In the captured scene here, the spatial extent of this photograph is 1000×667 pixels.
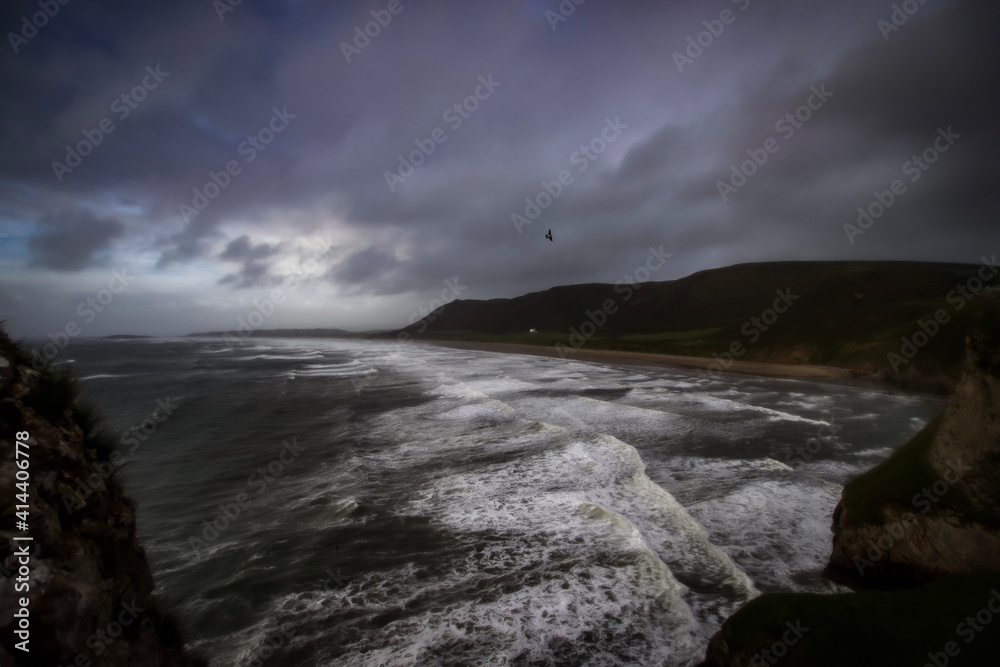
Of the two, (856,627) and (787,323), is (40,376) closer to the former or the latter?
(856,627)

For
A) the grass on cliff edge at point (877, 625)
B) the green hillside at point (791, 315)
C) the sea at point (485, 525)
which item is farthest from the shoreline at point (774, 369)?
the grass on cliff edge at point (877, 625)

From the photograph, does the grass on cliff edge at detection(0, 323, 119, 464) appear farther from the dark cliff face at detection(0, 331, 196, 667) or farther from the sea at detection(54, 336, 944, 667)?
the sea at detection(54, 336, 944, 667)

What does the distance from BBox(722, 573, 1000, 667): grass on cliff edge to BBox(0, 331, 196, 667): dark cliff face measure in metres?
5.53

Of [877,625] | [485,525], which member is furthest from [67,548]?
[485,525]

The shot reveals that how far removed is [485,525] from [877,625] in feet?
21.4

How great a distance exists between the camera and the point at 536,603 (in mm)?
6562

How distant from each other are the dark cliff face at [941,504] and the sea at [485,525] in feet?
2.69

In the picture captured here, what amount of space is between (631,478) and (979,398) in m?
6.94

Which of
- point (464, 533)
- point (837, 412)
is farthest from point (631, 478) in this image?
point (837, 412)

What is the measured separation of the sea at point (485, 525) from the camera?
5.99m

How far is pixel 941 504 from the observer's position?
19.6 ft

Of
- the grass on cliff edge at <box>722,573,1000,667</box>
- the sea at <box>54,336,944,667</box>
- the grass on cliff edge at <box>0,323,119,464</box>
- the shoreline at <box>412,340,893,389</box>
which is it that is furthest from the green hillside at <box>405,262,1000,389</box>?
the grass on cliff edge at <box>0,323,119,464</box>

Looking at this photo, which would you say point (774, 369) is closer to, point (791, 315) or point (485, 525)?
point (791, 315)

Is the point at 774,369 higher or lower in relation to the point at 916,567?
lower
